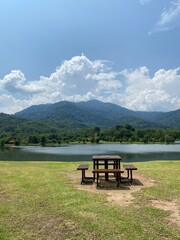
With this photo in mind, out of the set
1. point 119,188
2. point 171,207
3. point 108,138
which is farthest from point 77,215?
point 108,138

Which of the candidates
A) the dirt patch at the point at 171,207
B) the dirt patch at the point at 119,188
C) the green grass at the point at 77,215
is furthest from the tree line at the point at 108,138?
the dirt patch at the point at 171,207

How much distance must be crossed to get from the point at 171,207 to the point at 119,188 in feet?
10.3

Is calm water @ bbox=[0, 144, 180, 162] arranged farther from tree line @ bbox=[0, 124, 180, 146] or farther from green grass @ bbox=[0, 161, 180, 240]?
tree line @ bbox=[0, 124, 180, 146]

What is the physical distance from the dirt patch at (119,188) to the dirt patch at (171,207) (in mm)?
922

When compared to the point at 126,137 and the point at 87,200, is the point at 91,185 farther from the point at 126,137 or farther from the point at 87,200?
the point at 126,137

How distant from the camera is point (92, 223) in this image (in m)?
6.90

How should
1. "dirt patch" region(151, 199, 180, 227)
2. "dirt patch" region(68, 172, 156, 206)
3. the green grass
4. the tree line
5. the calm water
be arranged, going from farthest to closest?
1. the tree line
2. the calm water
3. "dirt patch" region(68, 172, 156, 206)
4. "dirt patch" region(151, 199, 180, 227)
5. the green grass

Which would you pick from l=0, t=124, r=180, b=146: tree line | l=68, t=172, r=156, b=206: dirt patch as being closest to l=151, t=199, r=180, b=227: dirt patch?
l=68, t=172, r=156, b=206: dirt patch

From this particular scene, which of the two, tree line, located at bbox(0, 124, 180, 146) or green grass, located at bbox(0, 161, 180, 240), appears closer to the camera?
green grass, located at bbox(0, 161, 180, 240)

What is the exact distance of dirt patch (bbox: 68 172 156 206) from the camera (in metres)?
9.30

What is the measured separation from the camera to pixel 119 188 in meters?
11.2

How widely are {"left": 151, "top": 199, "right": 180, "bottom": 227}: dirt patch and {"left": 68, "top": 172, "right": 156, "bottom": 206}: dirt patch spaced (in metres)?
0.92

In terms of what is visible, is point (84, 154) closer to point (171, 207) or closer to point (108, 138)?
point (171, 207)

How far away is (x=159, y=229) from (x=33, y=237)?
3.09 meters
